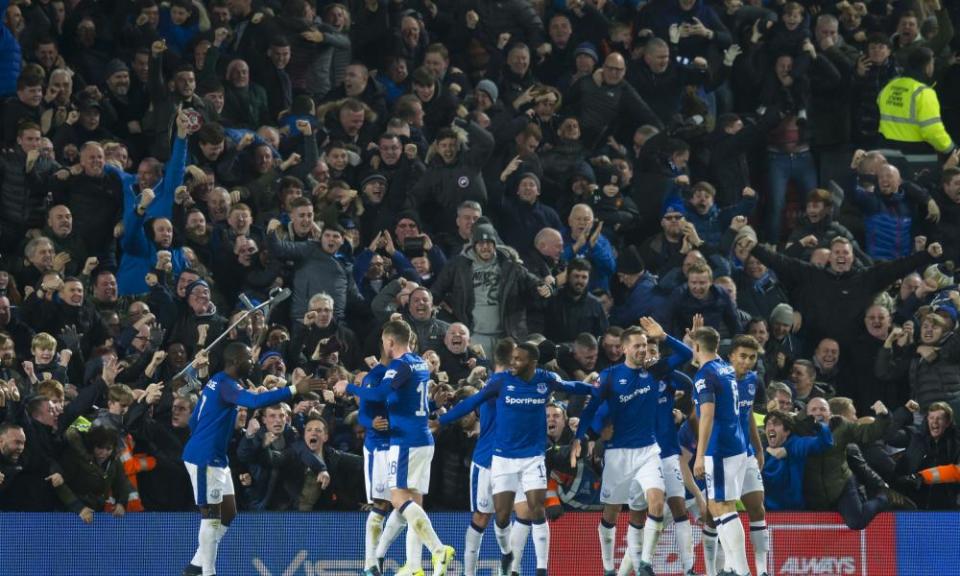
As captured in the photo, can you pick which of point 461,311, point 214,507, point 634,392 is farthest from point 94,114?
point 634,392

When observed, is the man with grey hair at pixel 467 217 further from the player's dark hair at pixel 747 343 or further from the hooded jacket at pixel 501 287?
the player's dark hair at pixel 747 343

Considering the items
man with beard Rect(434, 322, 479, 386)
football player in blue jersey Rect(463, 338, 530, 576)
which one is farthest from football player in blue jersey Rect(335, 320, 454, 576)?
man with beard Rect(434, 322, 479, 386)

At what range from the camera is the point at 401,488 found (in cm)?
1731

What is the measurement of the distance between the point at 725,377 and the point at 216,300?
6443mm

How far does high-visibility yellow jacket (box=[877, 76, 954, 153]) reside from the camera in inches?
989

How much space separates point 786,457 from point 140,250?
7467 mm

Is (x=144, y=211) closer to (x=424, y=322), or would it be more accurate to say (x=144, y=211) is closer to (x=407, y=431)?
(x=424, y=322)

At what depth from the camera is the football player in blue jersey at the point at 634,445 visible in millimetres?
17672

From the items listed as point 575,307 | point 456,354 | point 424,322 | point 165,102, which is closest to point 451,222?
point 575,307

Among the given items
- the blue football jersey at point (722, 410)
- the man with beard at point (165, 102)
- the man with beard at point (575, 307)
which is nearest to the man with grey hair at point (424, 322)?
the man with beard at point (575, 307)

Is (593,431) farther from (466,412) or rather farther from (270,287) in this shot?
(270,287)

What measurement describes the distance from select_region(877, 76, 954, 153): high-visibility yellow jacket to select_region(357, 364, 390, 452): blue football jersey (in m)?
10.4

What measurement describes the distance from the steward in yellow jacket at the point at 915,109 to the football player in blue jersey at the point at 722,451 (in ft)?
30.2

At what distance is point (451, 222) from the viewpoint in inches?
906
